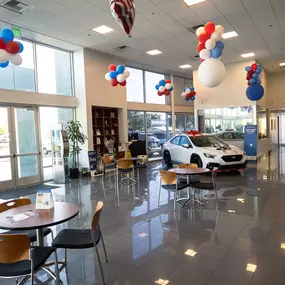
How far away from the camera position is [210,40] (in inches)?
229

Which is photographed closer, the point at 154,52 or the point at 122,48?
the point at 122,48

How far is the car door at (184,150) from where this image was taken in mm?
8672

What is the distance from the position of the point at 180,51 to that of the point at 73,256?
8441 mm

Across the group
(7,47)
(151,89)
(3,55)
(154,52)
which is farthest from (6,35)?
(151,89)

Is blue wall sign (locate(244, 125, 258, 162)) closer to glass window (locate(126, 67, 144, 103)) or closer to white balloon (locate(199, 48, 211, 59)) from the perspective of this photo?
glass window (locate(126, 67, 144, 103))

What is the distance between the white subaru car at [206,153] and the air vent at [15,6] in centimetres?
594

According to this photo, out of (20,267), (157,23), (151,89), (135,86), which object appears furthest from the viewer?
(151,89)

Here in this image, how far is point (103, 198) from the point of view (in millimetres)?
6039

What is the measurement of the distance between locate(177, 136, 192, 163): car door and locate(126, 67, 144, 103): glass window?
365 centimetres

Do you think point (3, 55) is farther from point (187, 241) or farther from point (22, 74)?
point (187, 241)

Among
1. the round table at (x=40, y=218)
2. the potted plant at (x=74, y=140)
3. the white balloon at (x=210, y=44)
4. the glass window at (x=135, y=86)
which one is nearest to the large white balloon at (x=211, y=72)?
the white balloon at (x=210, y=44)

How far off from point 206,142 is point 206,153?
36.1 inches

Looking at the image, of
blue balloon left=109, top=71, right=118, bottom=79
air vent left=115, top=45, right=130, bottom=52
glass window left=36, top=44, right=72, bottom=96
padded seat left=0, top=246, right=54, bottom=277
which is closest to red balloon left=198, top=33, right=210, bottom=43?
blue balloon left=109, top=71, right=118, bottom=79

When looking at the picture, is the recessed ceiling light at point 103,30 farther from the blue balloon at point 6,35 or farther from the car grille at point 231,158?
the car grille at point 231,158
